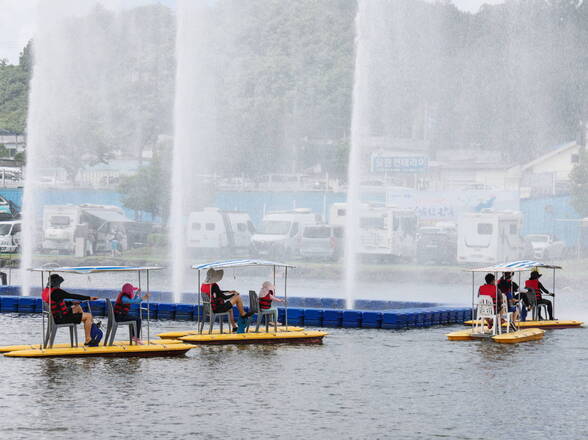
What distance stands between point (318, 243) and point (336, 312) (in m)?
37.3

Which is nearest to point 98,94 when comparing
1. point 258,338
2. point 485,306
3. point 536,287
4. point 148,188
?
point 148,188

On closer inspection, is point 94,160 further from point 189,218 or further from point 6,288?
point 6,288

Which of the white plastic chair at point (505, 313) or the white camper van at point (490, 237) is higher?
the white camper van at point (490, 237)

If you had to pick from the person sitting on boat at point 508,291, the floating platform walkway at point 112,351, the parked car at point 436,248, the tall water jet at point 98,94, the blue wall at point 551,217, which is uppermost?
the tall water jet at point 98,94

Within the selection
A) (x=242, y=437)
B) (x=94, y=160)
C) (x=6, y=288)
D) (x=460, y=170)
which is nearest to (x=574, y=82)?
(x=460, y=170)

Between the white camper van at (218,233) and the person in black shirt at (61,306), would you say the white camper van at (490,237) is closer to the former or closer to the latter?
the white camper van at (218,233)

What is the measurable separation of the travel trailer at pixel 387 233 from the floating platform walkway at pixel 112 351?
41.4 metres

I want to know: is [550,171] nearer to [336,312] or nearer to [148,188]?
[148,188]

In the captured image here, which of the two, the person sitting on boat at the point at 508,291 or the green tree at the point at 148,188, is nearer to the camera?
the person sitting on boat at the point at 508,291

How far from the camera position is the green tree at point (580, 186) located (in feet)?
244

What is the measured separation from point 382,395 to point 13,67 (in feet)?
356

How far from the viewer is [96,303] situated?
3397 cm

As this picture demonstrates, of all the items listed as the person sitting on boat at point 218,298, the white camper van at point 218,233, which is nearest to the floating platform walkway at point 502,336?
the person sitting on boat at point 218,298

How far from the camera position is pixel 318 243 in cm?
6825
